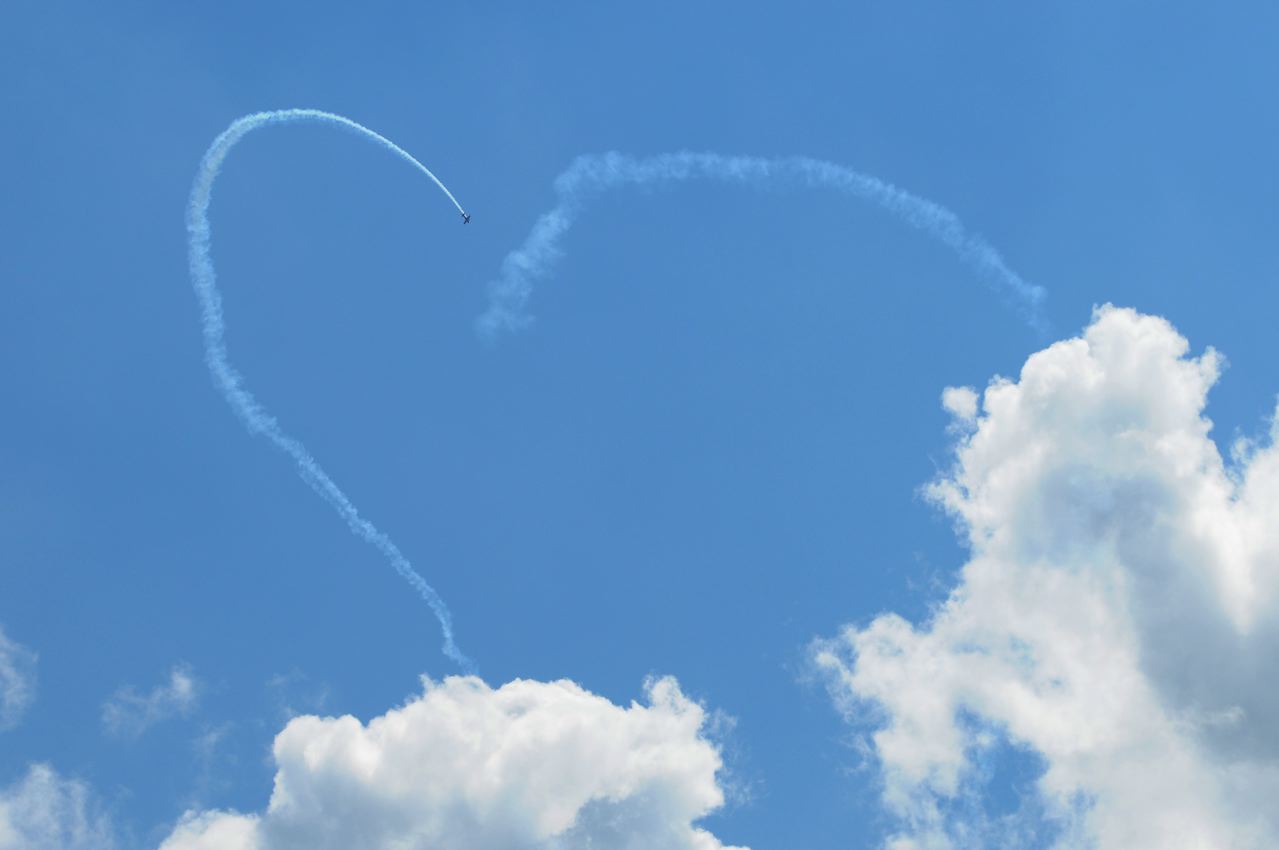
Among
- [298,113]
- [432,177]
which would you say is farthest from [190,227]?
[432,177]

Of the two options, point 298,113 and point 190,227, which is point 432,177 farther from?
point 190,227

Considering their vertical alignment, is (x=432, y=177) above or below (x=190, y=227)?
above

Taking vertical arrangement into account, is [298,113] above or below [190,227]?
above

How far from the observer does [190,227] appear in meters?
118

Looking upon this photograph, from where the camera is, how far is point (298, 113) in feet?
400

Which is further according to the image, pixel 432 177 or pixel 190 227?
pixel 432 177

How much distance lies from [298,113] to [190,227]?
2450 centimetres

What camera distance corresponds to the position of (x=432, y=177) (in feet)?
415

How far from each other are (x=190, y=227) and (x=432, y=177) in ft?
123
